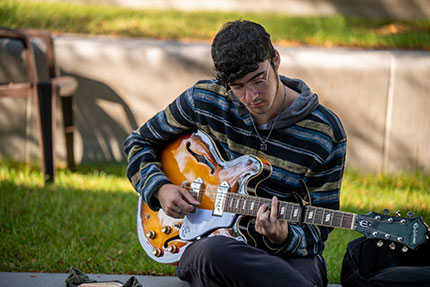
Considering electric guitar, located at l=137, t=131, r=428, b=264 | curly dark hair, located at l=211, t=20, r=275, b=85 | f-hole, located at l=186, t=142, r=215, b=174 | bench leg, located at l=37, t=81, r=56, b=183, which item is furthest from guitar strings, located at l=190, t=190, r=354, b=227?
bench leg, located at l=37, t=81, r=56, b=183

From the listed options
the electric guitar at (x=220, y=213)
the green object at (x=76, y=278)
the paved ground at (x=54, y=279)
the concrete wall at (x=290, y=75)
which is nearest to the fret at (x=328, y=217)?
the electric guitar at (x=220, y=213)

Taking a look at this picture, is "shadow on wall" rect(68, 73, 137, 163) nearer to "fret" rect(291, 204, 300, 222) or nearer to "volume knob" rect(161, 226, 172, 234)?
"volume knob" rect(161, 226, 172, 234)

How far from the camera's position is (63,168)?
513 cm

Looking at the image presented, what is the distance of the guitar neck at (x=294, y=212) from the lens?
2279 millimetres

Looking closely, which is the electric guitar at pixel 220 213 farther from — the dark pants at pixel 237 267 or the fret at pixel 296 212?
the dark pants at pixel 237 267

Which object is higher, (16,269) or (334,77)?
(334,77)

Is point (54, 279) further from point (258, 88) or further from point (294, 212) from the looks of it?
point (258, 88)

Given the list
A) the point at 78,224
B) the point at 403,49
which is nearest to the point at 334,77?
the point at 403,49

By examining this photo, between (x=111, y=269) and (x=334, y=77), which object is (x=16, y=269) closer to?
(x=111, y=269)

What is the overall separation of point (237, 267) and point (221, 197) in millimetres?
374

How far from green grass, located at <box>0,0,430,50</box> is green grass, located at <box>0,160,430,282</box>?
1475 millimetres

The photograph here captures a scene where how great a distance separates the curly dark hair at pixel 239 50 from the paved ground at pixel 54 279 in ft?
4.17

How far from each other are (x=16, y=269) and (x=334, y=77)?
306 cm

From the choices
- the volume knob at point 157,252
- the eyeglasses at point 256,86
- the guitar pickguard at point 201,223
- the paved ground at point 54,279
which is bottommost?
the paved ground at point 54,279
